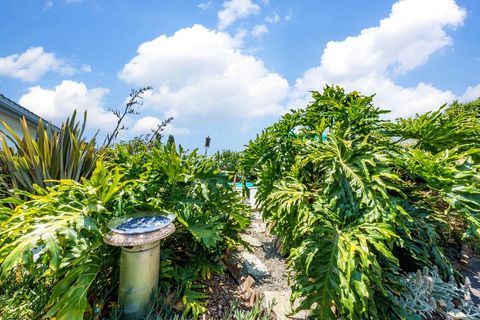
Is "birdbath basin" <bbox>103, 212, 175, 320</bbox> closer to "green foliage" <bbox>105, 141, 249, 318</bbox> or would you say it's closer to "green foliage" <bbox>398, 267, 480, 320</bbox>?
"green foliage" <bbox>105, 141, 249, 318</bbox>

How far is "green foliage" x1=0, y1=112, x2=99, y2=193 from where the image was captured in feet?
8.22

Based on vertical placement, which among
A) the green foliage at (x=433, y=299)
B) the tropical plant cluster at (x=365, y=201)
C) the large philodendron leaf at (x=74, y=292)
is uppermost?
the tropical plant cluster at (x=365, y=201)

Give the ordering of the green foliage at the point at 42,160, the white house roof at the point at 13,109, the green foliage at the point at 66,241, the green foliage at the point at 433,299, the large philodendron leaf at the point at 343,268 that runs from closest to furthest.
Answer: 1. the green foliage at the point at 66,241
2. the large philodendron leaf at the point at 343,268
3. the green foliage at the point at 433,299
4. the green foliage at the point at 42,160
5. the white house roof at the point at 13,109

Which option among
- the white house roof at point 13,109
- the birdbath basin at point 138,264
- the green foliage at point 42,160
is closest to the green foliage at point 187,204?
the birdbath basin at point 138,264

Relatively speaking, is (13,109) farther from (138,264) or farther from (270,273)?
(270,273)

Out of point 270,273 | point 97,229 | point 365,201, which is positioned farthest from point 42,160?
point 365,201

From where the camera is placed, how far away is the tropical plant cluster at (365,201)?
4.99ft

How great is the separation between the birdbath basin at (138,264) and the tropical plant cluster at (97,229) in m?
0.12

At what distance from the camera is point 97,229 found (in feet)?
4.54

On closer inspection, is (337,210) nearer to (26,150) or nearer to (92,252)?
(92,252)

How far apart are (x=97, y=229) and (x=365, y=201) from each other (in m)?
1.71

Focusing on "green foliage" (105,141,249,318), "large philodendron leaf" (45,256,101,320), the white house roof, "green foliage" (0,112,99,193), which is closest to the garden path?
"green foliage" (105,141,249,318)

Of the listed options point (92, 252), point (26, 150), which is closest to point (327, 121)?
point (92, 252)

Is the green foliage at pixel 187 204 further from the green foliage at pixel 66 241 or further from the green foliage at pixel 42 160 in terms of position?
the green foliage at pixel 42 160
